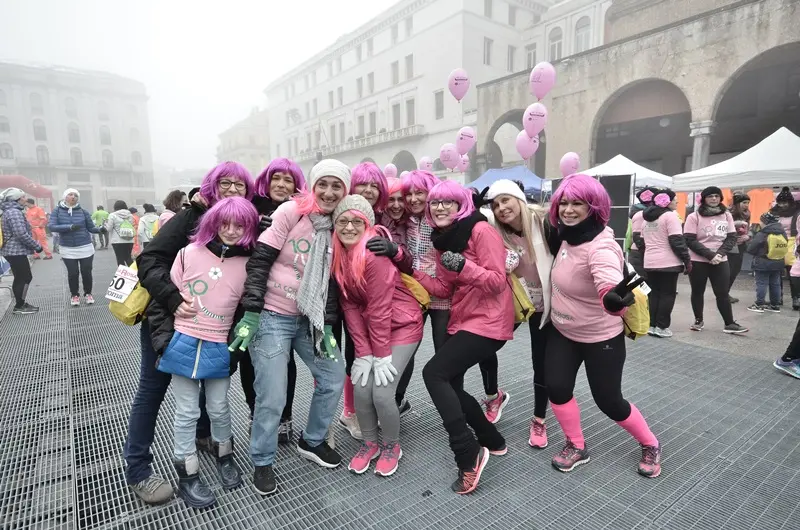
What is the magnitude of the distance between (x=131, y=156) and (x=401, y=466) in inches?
3085

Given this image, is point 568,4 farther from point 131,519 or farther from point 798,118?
point 131,519

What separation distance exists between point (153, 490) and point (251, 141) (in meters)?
85.0

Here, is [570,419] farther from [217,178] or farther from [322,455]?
[217,178]

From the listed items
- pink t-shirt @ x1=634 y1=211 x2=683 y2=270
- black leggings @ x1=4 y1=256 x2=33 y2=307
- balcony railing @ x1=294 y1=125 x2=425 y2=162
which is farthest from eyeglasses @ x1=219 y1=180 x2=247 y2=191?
balcony railing @ x1=294 y1=125 x2=425 y2=162

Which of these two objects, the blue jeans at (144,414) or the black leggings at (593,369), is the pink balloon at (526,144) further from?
the blue jeans at (144,414)

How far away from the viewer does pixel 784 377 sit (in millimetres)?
4188

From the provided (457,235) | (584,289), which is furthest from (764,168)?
→ (457,235)

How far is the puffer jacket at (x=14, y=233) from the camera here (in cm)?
652

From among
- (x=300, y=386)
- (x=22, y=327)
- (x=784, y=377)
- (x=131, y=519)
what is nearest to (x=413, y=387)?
(x=300, y=386)

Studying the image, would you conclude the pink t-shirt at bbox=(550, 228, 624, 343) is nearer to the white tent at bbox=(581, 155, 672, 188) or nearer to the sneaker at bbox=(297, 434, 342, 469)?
the sneaker at bbox=(297, 434, 342, 469)

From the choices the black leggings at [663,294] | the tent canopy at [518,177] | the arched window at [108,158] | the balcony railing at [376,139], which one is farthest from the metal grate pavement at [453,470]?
the arched window at [108,158]

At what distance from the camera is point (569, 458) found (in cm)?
278

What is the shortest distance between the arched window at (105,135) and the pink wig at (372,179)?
76919 millimetres

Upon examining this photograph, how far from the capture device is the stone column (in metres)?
14.4
